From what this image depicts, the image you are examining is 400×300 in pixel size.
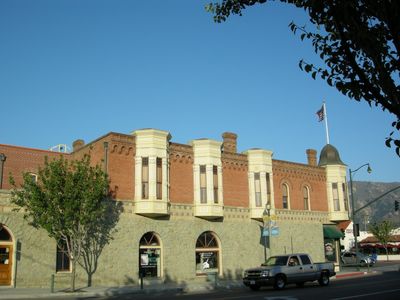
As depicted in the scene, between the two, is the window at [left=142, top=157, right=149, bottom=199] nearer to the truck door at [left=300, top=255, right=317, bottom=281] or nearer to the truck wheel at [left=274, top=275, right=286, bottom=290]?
the truck wheel at [left=274, top=275, right=286, bottom=290]

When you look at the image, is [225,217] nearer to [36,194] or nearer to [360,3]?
[36,194]

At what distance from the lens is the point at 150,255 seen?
28.9m

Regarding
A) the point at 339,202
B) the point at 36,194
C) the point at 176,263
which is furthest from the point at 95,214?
the point at 339,202

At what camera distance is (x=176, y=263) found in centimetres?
2966

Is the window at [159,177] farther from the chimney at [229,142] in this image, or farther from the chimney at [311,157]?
the chimney at [311,157]

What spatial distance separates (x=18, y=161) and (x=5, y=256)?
8925 mm

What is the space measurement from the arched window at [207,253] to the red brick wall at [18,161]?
39.2 feet

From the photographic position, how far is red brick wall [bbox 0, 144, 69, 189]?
31.2 meters

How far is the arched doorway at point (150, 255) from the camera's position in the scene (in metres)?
28.6

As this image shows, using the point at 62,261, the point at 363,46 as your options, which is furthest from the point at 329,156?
the point at 363,46

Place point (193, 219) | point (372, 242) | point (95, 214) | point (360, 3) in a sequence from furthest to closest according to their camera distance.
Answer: point (372, 242)
point (193, 219)
point (95, 214)
point (360, 3)

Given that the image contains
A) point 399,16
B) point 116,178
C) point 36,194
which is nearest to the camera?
point 399,16

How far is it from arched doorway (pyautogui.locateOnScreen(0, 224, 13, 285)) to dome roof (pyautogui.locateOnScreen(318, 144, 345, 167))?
27.9 m

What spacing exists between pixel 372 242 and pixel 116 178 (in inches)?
2628
